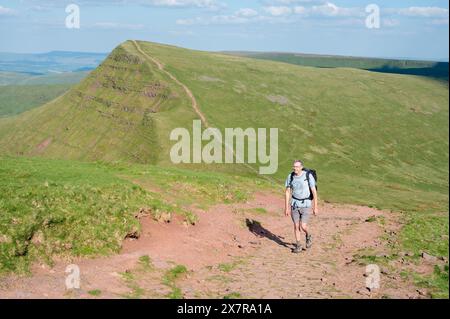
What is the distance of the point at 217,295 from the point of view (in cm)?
1361

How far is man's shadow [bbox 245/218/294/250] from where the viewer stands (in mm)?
20797

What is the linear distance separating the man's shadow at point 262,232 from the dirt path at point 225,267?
5 centimetres

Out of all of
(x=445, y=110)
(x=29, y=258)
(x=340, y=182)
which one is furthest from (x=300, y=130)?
(x=29, y=258)

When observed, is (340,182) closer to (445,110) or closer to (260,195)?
(260,195)

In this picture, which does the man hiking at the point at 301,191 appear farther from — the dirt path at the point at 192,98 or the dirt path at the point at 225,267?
the dirt path at the point at 192,98

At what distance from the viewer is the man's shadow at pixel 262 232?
68.2 ft

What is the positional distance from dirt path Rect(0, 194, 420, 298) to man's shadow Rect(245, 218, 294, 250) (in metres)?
0.05

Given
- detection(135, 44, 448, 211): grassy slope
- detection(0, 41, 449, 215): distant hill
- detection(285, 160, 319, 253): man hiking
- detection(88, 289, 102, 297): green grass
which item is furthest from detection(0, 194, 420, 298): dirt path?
detection(0, 41, 449, 215): distant hill

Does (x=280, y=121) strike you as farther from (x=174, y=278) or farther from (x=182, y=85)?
(x=174, y=278)

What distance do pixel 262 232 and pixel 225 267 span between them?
22.9 ft

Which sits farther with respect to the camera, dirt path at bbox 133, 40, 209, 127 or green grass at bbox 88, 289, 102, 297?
dirt path at bbox 133, 40, 209, 127

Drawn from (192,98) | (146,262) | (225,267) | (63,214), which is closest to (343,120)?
(192,98)

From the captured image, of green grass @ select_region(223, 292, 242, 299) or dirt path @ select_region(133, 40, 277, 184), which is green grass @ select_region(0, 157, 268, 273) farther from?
dirt path @ select_region(133, 40, 277, 184)

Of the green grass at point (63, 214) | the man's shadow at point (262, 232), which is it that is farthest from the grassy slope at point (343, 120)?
the green grass at point (63, 214)
